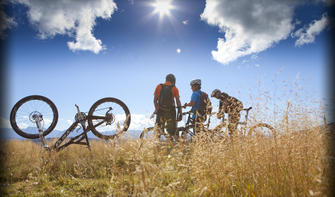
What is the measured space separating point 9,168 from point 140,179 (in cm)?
582

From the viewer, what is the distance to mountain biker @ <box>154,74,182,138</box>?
270 inches

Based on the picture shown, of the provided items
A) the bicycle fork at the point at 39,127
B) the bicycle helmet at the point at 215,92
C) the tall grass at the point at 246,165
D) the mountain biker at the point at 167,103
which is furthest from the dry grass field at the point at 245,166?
the bicycle fork at the point at 39,127

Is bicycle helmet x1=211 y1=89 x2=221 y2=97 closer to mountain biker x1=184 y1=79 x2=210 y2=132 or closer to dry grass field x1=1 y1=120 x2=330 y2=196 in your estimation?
mountain biker x1=184 y1=79 x2=210 y2=132

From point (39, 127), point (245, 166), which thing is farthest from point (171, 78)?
point (245, 166)

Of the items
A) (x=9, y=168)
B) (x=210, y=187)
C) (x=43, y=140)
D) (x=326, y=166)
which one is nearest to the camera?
(x=326, y=166)

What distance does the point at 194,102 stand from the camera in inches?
264

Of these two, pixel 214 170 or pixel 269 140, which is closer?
pixel 214 170

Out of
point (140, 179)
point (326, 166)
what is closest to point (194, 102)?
point (326, 166)

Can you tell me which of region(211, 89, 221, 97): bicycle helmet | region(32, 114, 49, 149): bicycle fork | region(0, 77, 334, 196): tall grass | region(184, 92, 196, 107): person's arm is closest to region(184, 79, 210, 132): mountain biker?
region(184, 92, 196, 107): person's arm

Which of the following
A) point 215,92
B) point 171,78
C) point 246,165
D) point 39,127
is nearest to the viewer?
point 246,165

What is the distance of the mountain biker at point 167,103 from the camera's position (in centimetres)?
686

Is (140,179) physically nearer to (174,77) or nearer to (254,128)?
(254,128)

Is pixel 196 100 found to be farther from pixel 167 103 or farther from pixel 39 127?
pixel 39 127

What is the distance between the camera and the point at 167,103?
22.7 feet
